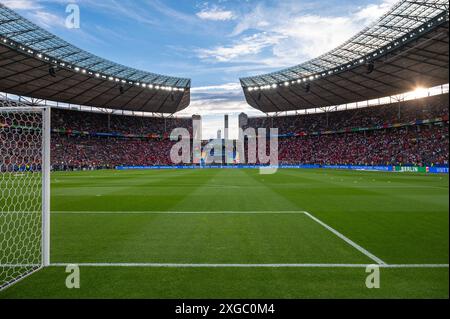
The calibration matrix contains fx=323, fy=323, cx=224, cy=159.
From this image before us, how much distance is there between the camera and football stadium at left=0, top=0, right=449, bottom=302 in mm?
5172

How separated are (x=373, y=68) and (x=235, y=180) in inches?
1159

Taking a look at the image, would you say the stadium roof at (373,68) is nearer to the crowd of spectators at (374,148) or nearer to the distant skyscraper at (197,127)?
the crowd of spectators at (374,148)

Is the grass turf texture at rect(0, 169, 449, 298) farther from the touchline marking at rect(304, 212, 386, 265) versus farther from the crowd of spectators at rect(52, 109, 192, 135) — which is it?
the crowd of spectators at rect(52, 109, 192, 135)

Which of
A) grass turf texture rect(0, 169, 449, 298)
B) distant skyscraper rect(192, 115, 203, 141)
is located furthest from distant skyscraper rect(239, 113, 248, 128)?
grass turf texture rect(0, 169, 449, 298)

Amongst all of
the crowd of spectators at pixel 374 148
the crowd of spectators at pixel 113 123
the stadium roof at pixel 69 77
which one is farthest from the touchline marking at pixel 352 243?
the crowd of spectators at pixel 113 123

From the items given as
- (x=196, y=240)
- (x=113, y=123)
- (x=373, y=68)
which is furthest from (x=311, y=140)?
(x=196, y=240)

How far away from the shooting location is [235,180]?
1087 inches

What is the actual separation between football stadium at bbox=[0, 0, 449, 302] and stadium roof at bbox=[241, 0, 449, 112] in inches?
10.9

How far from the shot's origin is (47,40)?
3966 cm

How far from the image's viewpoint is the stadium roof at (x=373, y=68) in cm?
3241

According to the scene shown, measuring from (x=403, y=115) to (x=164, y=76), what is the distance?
46.1 metres

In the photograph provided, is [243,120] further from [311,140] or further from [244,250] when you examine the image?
[244,250]

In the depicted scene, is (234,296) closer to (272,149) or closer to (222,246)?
(222,246)
